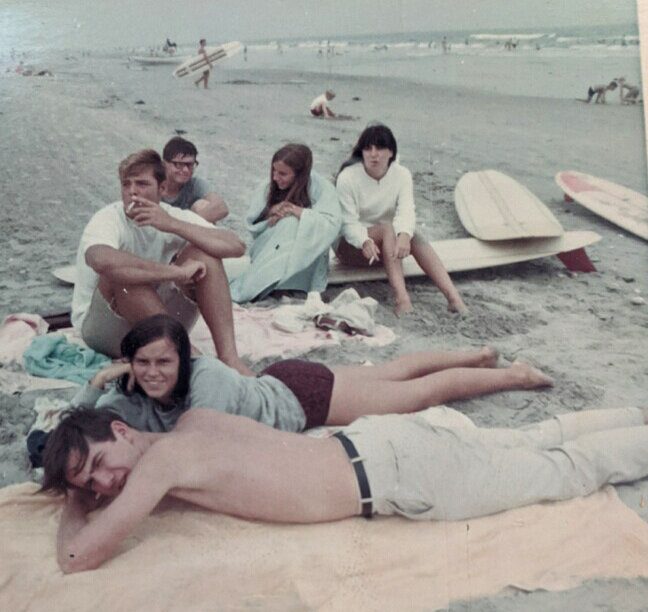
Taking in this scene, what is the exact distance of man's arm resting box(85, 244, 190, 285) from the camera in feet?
6.26

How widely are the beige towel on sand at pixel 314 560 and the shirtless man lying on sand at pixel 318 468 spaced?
0.04 meters

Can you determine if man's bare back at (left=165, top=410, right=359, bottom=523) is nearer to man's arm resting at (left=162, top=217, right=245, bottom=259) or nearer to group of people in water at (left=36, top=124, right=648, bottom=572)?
group of people in water at (left=36, top=124, right=648, bottom=572)

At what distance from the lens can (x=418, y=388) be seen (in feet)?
6.79

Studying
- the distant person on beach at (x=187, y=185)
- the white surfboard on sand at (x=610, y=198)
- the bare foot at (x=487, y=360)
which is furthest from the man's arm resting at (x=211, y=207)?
the white surfboard on sand at (x=610, y=198)

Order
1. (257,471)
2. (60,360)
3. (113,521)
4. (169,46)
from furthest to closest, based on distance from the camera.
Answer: (169,46) → (60,360) → (257,471) → (113,521)

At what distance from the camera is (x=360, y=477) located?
1817 millimetres

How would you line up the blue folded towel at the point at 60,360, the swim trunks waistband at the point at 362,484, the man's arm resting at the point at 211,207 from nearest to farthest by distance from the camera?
the swim trunks waistband at the point at 362,484 → the blue folded towel at the point at 60,360 → the man's arm resting at the point at 211,207

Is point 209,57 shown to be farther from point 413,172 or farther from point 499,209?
point 499,209

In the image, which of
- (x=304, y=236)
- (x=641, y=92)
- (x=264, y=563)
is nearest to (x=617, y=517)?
(x=264, y=563)

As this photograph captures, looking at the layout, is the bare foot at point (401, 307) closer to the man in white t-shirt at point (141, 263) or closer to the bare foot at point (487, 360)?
→ the bare foot at point (487, 360)

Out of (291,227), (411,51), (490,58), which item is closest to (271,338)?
(291,227)

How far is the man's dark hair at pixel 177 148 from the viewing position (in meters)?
2.05

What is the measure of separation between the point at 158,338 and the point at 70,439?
0.29m

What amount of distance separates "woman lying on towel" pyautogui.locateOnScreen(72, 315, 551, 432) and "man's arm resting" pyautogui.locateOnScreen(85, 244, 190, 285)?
110 millimetres
